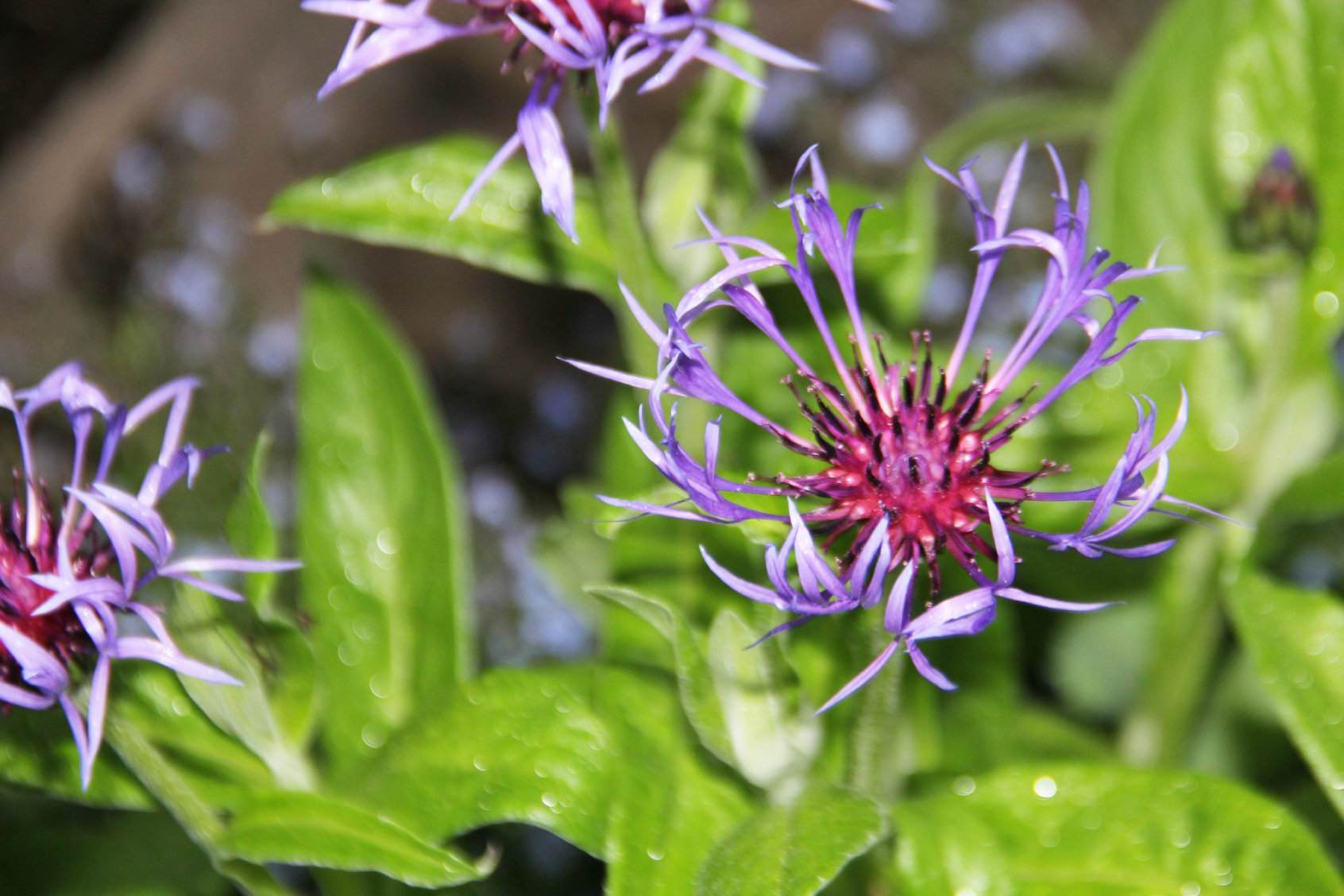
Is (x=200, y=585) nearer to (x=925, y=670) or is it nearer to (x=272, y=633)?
(x=272, y=633)

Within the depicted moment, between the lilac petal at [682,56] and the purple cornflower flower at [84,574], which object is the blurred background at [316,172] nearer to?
the purple cornflower flower at [84,574]

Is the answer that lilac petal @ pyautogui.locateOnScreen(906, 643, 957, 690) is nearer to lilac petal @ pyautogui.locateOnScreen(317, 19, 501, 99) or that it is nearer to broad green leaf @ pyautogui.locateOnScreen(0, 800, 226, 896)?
lilac petal @ pyautogui.locateOnScreen(317, 19, 501, 99)

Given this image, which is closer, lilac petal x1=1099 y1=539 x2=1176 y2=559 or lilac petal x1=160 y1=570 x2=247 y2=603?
lilac petal x1=1099 y1=539 x2=1176 y2=559

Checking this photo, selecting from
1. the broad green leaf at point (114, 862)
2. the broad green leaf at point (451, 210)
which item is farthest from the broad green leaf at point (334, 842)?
the broad green leaf at point (451, 210)

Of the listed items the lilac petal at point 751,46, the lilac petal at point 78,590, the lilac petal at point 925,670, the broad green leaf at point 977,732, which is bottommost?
the broad green leaf at point 977,732

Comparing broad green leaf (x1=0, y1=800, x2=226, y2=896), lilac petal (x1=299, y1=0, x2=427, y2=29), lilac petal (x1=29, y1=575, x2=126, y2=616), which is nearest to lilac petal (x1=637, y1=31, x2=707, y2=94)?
lilac petal (x1=299, y1=0, x2=427, y2=29)

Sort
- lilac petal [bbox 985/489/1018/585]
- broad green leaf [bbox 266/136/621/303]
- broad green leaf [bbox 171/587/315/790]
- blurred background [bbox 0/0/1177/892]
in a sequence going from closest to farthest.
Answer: lilac petal [bbox 985/489/1018/585]
broad green leaf [bbox 171/587/315/790]
broad green leaf [bbox 266/136/621/303]
blurred background [bbox 0/0/1177/892]
